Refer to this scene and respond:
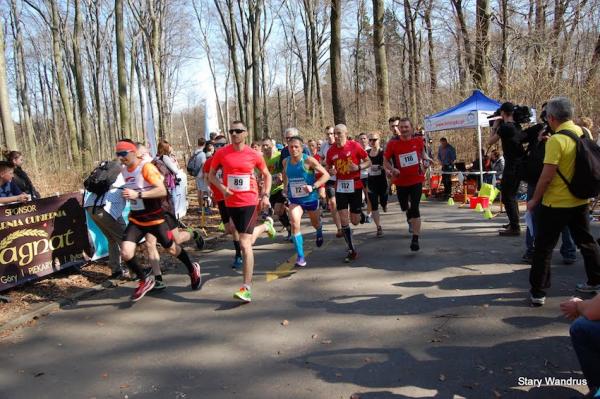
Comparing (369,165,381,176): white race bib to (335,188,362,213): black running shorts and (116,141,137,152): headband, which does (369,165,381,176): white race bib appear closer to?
(335,188,362,213): black running shorts

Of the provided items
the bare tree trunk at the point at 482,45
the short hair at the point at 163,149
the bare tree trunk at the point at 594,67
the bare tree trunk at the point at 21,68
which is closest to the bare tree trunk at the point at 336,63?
the bare tree trunk at the point at 482,45

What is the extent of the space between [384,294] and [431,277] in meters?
0.86

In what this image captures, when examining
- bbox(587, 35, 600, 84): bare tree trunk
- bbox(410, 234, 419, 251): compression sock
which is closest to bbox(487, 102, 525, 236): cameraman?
bbox(410, 234, 419, 251): compression sock

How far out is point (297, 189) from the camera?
6957 millimetres

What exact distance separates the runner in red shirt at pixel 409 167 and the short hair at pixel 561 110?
2.73m

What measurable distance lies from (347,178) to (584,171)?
341 centimetres

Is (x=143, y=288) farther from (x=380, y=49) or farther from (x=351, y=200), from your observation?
A: (x=380, y=49)

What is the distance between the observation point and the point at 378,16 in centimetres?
1727

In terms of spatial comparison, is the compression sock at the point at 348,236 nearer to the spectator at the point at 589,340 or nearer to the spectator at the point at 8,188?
the spectator at the point at 589,340

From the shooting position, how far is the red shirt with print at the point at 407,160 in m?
7.11

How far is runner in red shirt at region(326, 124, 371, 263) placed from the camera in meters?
7.04

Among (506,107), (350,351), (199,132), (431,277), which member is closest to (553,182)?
(431,277)

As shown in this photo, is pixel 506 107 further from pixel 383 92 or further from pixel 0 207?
pixel 383 92

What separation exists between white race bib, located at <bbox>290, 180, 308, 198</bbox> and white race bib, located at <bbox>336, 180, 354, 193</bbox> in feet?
1.89
